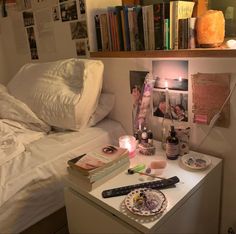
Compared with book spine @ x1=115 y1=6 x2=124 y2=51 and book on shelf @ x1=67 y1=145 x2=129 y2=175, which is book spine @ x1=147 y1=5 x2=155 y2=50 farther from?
book on shelf @ x1=67 y1=145 x2=129 y2=175

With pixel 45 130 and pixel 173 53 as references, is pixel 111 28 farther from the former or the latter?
pixel 45 130

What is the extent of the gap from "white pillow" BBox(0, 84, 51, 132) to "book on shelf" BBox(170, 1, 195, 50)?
76 centimetres

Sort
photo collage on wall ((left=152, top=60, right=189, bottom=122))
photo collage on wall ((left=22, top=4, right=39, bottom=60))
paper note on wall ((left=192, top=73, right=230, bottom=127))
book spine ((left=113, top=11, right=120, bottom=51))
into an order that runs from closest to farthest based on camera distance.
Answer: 1. paper note on wall ((left=192, top=73, right=230, bottom=127))
2. photo collage on wall ((left=152, top=60, right=189, bottom=122))
3. book spine ((left=113, top=11, right=120, bottom=51))
4. photo collage on wall ((left=22, top=4, right=39, bottom=60))

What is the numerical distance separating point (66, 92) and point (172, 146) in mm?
586

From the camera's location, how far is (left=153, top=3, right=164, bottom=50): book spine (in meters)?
1.15

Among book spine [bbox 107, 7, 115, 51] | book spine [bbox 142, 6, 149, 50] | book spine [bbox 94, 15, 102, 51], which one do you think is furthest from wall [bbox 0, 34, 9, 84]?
book spine [bbox 142, 6, 149, 50]

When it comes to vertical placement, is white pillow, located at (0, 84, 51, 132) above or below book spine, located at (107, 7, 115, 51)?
below

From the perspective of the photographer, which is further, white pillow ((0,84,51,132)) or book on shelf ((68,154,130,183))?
white pillow ((0,84,51,132))

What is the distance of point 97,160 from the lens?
3.16 ft

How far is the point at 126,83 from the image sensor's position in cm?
135

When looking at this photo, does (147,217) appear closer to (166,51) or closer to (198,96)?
(198,96)

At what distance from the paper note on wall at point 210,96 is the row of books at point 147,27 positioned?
179 mm

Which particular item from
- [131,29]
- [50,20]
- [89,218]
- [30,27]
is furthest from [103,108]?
[30,27]

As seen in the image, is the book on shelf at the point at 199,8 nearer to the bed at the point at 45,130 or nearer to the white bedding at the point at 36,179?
the bed at the point at 45,130
